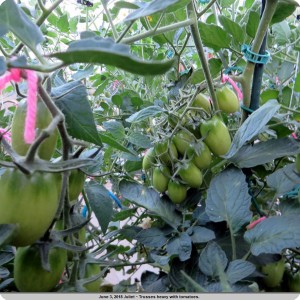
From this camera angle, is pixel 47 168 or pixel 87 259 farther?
pixel 87 259

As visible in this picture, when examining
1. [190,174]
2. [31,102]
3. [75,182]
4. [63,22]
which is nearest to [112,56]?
[31,102]

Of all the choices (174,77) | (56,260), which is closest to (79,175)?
(56,260)

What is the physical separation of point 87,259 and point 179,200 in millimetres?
140

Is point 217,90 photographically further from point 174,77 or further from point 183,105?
point 174,77

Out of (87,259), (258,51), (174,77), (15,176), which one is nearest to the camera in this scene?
(15,176)

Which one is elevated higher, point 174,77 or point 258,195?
point 174,77

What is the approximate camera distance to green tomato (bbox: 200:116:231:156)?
44 cm

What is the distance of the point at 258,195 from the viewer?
1.60ft

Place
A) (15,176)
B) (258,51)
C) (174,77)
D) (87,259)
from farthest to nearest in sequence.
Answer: (174,77), (258,51), (87,259), (15,176)

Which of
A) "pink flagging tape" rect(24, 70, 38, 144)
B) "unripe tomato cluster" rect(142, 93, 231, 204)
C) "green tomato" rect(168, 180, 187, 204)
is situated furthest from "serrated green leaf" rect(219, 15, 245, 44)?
"pink flagging tape" rect(24, 70, 38, 144)

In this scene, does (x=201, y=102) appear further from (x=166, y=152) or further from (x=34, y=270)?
(x=34, y=270)

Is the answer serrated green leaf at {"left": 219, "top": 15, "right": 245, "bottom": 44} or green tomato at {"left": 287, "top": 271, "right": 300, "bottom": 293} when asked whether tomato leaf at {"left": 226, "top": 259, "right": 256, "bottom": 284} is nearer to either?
green tomato at {"left": 287, "top": 271, "right": 300, "bottom": 293}

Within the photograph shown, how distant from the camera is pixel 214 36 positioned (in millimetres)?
486

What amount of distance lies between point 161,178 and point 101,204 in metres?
0.09
